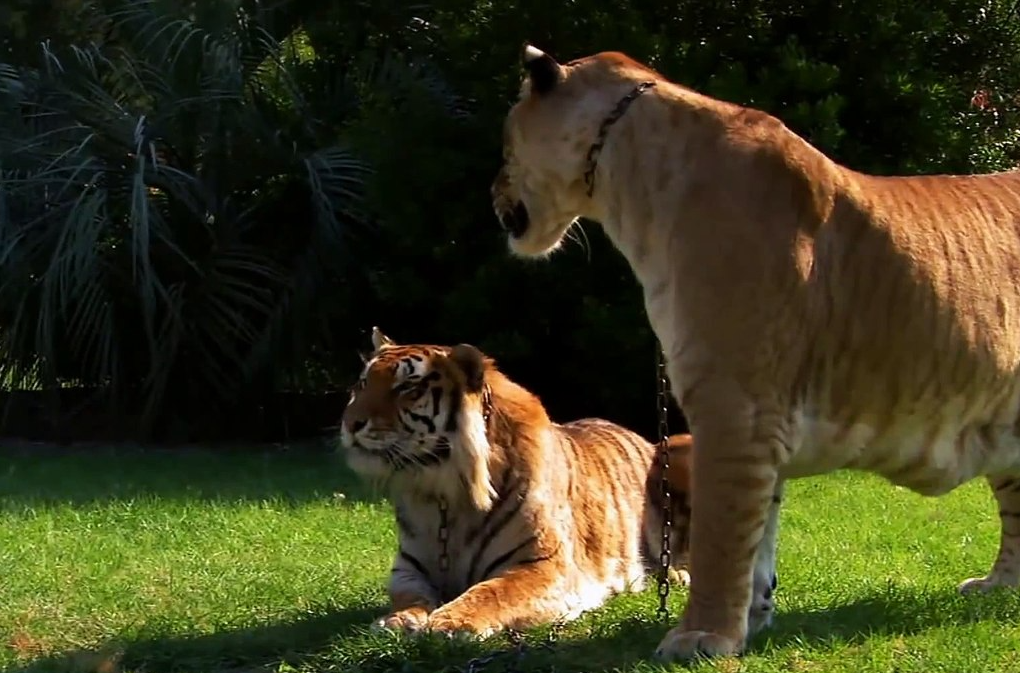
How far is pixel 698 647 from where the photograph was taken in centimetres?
461

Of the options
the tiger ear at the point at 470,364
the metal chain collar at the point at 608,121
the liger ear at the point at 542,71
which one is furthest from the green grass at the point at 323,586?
the liger ear at the point at 542,71

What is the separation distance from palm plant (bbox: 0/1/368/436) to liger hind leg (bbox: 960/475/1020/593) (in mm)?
8227

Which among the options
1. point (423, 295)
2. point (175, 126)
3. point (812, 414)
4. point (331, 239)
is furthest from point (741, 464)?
point (175, 126)

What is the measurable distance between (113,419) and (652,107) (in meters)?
9.71

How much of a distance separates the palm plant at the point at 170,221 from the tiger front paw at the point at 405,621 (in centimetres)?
777

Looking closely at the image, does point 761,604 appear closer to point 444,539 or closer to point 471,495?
point 471,495

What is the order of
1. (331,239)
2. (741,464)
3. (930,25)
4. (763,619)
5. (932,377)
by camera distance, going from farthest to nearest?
(331,239) → (930,25) → (763,619) → (932,377) → (741,464)

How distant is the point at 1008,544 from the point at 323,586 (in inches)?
116

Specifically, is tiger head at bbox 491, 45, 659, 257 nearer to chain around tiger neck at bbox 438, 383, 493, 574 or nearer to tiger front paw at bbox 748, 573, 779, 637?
chain around tiger neck at bbox 438, 383, 493, 574

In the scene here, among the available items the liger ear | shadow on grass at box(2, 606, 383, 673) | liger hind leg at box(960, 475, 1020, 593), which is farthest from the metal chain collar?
liger hind leg at box(960, 475, 1020, 593)

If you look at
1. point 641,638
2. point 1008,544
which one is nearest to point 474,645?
point 641,638

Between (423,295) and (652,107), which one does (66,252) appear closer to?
(423,295)

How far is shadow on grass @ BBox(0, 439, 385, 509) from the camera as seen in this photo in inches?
372

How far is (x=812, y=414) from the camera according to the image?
4727mm
